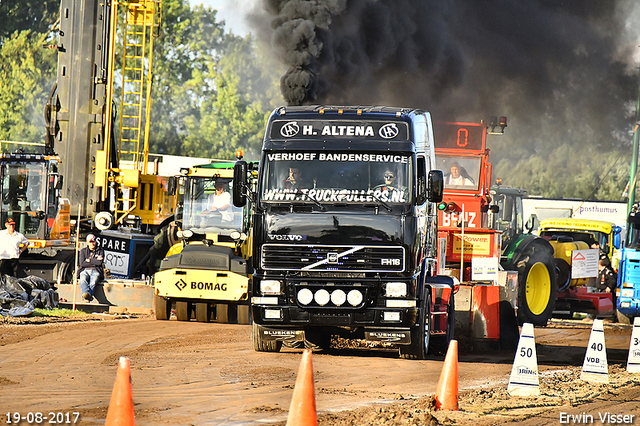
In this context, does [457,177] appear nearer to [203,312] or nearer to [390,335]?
[203,312]

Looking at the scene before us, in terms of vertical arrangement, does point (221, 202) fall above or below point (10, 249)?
above

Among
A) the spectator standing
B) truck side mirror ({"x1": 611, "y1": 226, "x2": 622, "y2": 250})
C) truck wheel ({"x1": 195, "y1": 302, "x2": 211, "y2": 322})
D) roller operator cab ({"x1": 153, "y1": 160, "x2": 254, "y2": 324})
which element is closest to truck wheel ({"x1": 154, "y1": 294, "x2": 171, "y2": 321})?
roller operator cab ({"x1": 153, "y1": 160, "x2": 254, "y2": 324})

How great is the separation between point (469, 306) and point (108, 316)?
24.6 ft

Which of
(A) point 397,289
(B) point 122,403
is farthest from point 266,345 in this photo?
(B) point 122,403

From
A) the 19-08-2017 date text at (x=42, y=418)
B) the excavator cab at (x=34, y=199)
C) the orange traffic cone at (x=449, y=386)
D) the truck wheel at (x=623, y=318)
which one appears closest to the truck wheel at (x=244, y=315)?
the excavator cab at (x=34, y=199)

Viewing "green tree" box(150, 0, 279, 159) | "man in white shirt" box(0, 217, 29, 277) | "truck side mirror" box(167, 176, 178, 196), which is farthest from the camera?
"green tree" box(150, 0, 279, 159)

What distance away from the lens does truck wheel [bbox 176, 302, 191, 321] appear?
17.1m

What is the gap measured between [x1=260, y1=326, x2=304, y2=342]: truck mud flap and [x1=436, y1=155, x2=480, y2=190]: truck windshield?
23.0ft

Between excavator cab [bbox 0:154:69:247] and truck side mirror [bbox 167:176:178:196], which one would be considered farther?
excavator cab [bbox 0:154:69:247]

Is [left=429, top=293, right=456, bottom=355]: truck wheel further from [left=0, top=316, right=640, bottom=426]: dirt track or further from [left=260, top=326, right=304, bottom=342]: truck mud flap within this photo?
[left=260, top=326, right=304, bottom=342]: truck mud flap

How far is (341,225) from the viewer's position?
1131cm

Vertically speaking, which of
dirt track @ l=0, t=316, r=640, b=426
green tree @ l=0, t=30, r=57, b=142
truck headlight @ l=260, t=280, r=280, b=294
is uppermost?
green tree @ l=0, t=30, r=57, b=142

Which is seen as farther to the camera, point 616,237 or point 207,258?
point 616,237

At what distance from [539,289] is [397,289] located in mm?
7514
